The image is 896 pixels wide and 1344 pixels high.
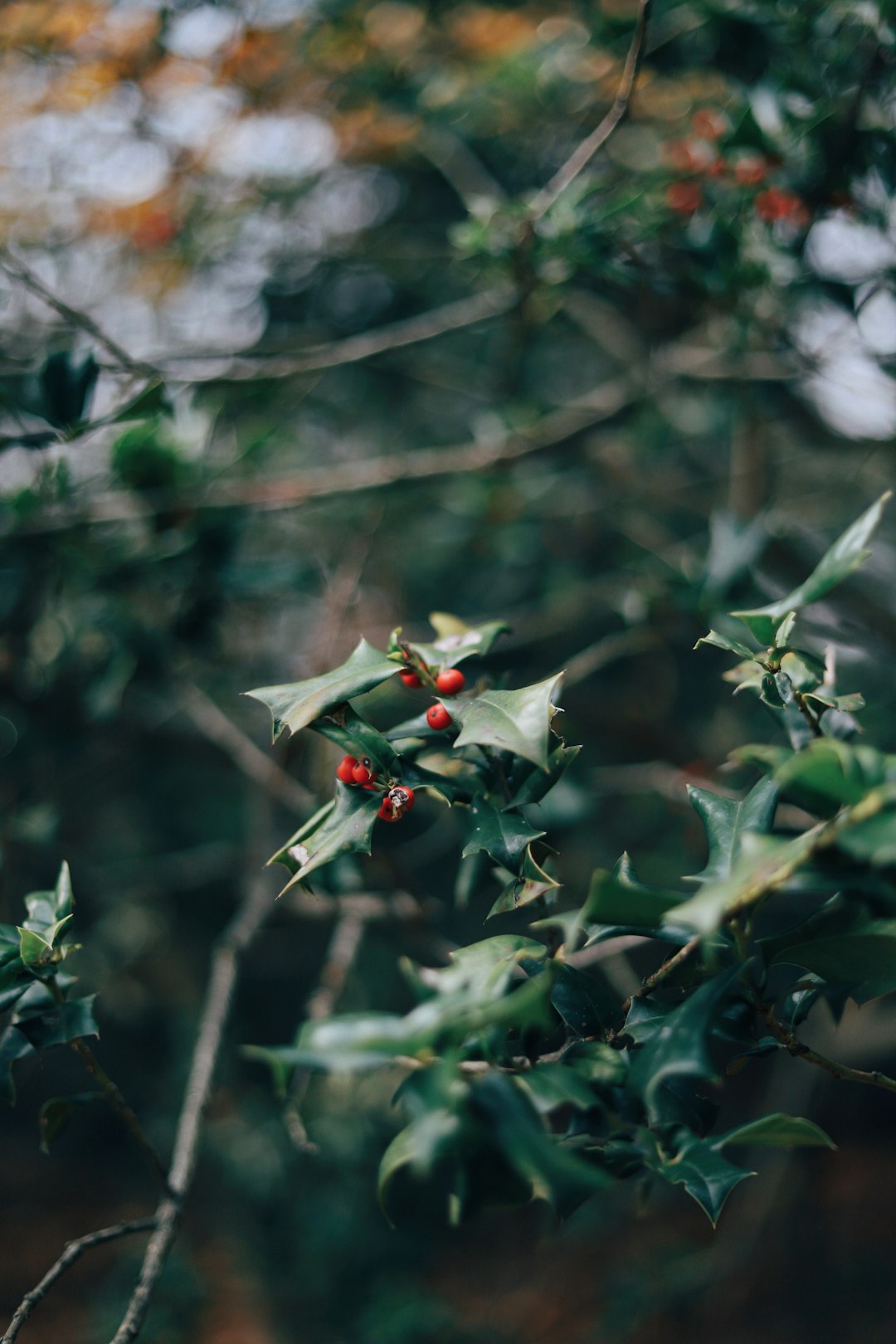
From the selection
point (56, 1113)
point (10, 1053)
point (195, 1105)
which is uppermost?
point (10, 1053)

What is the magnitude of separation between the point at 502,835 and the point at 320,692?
20 cm

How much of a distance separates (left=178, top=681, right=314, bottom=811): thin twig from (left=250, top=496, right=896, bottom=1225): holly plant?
0.80 meters

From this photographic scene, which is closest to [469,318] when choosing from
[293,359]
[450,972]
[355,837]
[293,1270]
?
[293,359]

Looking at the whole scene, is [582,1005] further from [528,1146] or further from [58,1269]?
[58,1269]

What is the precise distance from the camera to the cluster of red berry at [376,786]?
752 mm

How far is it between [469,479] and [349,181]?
1.27m

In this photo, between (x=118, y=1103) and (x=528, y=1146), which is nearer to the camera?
(x=528, y=1146)

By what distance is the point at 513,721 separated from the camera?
2.24ft

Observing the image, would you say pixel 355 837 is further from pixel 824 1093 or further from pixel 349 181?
pixel 824 1093

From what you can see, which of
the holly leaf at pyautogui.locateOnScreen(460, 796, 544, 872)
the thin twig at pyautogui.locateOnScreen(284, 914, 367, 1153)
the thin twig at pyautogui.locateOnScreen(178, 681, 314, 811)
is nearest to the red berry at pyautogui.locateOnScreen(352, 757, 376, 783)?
the holly leaf at pyautogui.locateOnScreen(460, 796, 544, 872)

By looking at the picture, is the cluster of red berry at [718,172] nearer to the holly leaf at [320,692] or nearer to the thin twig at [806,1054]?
the holly leaf at [320,692]

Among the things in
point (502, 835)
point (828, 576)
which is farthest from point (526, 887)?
point (828, 576)

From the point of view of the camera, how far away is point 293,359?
1832mm

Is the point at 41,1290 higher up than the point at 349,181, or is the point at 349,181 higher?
the point at 349,181
